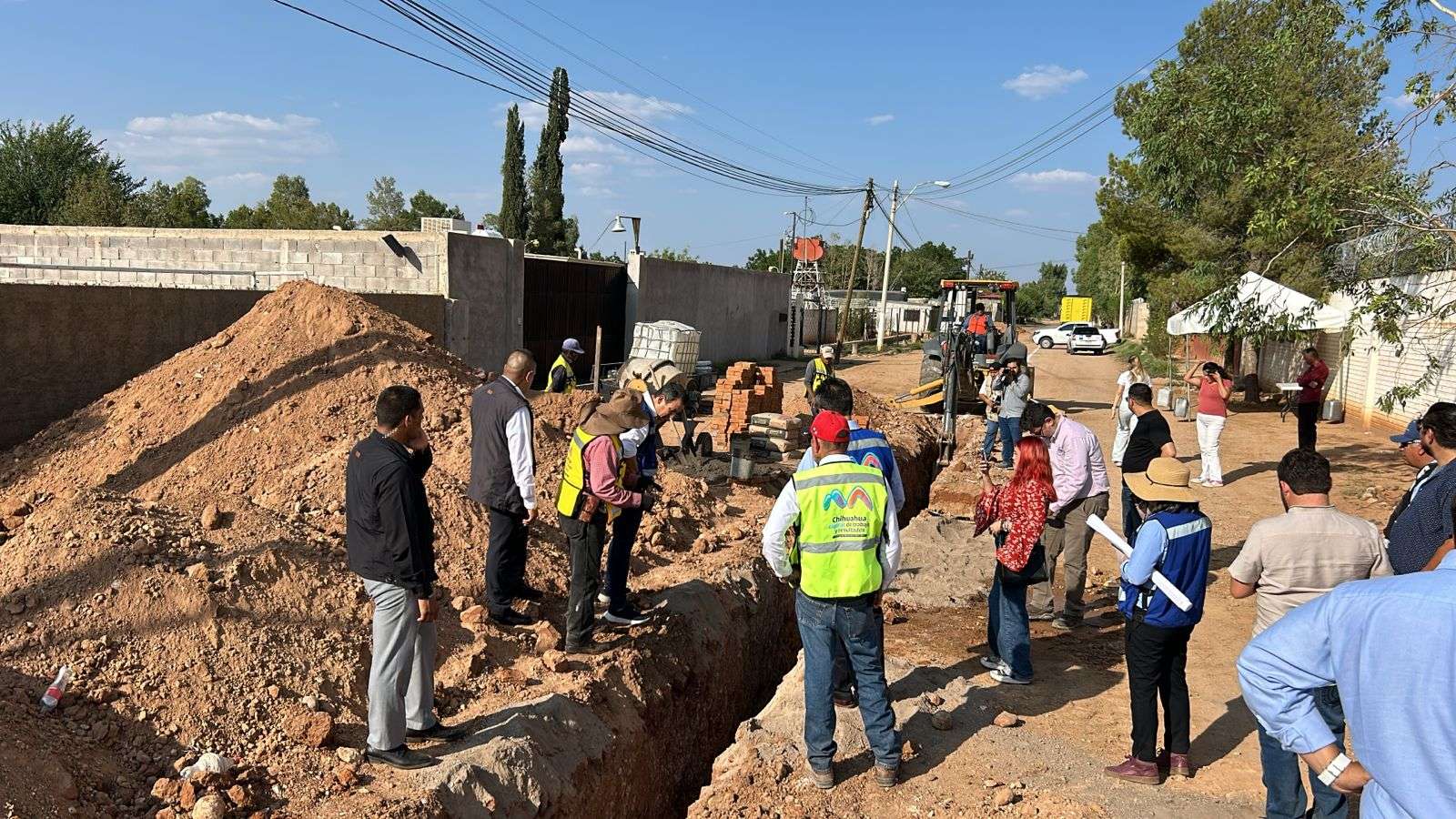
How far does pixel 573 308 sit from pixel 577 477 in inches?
516

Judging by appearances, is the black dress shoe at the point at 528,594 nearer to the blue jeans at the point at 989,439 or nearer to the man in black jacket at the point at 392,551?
the man in black jacket at the point at 392,551

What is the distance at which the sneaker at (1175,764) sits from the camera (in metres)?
4.39

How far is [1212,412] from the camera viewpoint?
1102cm

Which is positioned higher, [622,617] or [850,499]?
[850,499]

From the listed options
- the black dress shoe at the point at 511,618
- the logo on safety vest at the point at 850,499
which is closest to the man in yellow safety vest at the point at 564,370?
the black dress shoe at the point at 511,618

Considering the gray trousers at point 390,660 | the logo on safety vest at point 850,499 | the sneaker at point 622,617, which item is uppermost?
the logo on safety vest at point 850,499

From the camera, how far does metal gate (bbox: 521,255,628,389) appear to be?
16250mm

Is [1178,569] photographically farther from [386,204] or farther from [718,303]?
[386,204]

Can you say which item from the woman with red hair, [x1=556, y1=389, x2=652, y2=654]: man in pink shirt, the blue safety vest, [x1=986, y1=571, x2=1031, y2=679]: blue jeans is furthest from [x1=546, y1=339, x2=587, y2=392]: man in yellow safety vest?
the blue safety vest

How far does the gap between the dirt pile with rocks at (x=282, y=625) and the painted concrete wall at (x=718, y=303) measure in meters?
12.6

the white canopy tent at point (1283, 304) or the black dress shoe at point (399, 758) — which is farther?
the white canopy tent at point (1283, 304)

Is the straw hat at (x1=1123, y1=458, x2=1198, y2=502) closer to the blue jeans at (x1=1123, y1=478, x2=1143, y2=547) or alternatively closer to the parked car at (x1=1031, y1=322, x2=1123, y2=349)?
the blue jeans at (x1=1123, y1=478, x2=1143, y2=547)

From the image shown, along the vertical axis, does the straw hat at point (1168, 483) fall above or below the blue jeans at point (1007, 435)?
above

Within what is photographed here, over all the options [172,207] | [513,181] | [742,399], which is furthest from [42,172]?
[742,399]
